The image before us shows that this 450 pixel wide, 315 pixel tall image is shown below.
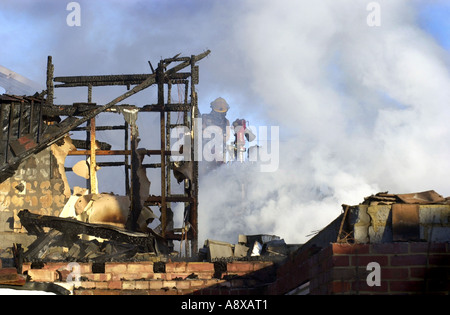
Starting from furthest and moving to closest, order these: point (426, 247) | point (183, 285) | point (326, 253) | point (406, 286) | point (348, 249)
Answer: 1. point (183, 285)
2. point (326, 253)
3. point (348, 249)
4. point (426, 247)
5. point (406, 286)

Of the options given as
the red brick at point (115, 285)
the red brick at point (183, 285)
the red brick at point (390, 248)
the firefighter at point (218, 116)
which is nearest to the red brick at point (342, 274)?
the red brick at point (390, 248)

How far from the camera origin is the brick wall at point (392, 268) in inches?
299

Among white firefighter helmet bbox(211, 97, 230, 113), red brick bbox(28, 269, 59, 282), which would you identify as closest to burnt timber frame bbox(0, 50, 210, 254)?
red brick bbox(28, 269, 59, 282)

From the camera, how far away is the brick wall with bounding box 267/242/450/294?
758 cm

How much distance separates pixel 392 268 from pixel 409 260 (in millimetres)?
181

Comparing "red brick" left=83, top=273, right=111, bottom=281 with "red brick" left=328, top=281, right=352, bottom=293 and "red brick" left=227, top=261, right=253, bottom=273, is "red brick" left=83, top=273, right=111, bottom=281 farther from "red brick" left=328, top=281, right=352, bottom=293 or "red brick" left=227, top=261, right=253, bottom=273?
"red brick" left=328, top=281, right=352, bottom=293

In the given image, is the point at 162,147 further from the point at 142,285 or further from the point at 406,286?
the point at 406,286

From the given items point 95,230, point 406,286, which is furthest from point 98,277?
point 406,286

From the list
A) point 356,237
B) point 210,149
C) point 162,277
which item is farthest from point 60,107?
point 210,149

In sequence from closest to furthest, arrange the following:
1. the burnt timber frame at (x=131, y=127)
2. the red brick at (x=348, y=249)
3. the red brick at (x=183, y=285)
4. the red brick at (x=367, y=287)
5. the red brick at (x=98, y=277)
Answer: the red brick at (x=367, y=287)
the red brick at (x=348, y=249)
the red brick at (x=183, y=285)
the red brick at (x=98, y=277)
the burnt timber frame at (x=131, y=127)

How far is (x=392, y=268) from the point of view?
25.1 ft

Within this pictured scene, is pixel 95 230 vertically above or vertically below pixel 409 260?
above

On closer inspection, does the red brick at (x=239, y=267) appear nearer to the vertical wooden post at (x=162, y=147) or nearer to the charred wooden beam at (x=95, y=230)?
the charred wooden beam at (x=95, y=230)

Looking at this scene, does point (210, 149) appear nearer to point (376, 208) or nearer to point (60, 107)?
point (60, 107)
